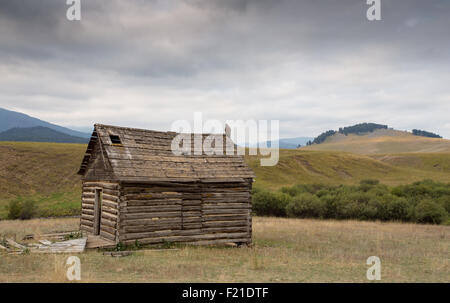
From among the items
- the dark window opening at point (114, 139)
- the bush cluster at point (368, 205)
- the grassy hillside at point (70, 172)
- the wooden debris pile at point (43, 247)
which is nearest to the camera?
the wooden debris pile at point (43, 247)

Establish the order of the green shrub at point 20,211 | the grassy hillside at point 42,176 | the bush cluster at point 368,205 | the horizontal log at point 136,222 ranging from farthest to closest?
the grassy hillside at point 42,176 → the green shrub at point 20,211 → the bush cluster at point 368,205 → the horizontal log at point 136,222

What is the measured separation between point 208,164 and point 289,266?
22.3 ft

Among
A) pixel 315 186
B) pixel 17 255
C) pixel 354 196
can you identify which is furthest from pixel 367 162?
pixel 17 255

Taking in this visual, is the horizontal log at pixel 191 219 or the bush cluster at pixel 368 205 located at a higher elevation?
the horizontal log at pixel 191 219

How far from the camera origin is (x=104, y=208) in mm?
16297

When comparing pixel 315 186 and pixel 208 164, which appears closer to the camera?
pixel 208 164

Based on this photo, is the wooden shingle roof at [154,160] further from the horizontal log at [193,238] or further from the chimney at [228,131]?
the horizontal log at [193,238]

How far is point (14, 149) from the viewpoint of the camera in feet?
195

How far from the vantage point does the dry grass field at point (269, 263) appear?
10250 millimetres

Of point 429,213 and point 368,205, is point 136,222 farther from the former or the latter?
point 429,213

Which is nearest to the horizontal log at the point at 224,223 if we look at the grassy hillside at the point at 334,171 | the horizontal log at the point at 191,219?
the horizontal log at the point at 191,219

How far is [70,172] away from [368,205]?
1671 inches

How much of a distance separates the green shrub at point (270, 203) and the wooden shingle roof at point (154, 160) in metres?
15.4
